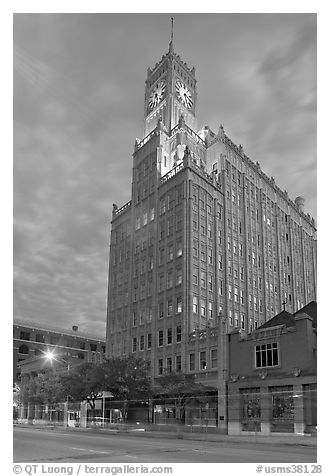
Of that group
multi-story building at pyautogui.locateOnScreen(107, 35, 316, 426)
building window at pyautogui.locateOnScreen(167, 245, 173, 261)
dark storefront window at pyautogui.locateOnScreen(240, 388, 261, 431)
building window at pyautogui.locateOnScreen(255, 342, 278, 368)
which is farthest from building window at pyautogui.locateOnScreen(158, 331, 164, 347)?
dark storefront window at pyautogui.locateOnScreen(240, 388, 261, 431)

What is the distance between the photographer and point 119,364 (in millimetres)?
50219

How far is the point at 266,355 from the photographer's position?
45.5m

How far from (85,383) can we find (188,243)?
72.6 feet

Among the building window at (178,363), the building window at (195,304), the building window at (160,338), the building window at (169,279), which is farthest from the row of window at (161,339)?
the building window at (169,279)

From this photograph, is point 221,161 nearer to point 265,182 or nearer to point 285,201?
point 265,182

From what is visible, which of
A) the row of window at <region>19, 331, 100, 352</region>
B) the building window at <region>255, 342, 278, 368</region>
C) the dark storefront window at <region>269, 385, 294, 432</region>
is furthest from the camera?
the row of window at <region>19, 331, 100, 352</region>

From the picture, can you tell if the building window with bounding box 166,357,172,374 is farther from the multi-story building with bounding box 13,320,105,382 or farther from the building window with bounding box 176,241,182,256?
the multi-story building with bounding box 13,320,105,382

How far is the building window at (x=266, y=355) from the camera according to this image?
44719 mm

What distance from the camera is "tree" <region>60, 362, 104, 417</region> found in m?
49.6

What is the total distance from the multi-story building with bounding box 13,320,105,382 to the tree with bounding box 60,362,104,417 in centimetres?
4506

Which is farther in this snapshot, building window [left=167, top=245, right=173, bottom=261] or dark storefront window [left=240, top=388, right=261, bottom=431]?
building window [left=167, top=245, right=173, bottom=261]

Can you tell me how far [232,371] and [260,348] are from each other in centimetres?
463

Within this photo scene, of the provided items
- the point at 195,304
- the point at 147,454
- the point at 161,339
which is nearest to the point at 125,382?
the point at 161,339

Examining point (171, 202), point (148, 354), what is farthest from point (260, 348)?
point (171, 202)
